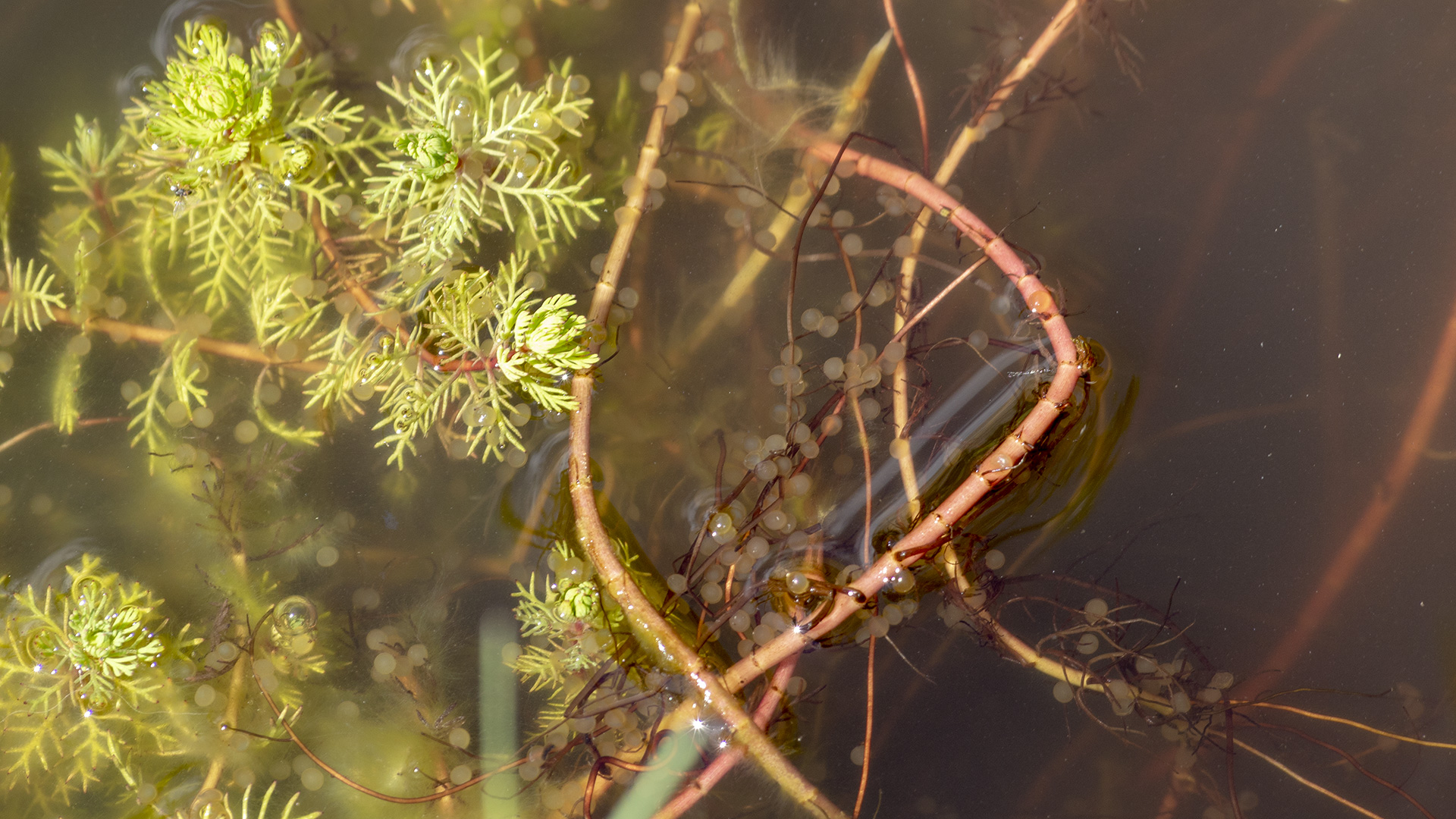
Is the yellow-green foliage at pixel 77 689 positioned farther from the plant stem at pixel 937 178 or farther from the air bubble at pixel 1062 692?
the air bubble at pixel 1062 692

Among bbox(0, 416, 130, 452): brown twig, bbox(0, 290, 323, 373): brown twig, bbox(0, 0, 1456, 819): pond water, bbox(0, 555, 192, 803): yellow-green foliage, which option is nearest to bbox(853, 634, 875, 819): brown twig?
bbox(0, 0, 1456, 819): pond water

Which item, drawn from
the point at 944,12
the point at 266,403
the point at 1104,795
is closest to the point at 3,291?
the point at 266,403

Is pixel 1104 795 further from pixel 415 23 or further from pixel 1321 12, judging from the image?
pixel 415 23

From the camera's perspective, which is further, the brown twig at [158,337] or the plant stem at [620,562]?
the brown twig at [158,337]

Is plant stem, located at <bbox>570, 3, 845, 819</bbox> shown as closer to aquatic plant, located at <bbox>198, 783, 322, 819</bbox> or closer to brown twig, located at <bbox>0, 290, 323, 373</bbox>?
brown twig, located at <bbox>0, 290, 323, 373</bbox>

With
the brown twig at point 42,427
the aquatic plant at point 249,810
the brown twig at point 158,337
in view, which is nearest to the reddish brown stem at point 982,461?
the aquatic plant at point 249,810

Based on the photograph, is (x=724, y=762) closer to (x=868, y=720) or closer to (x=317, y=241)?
(x=868, y=720)
